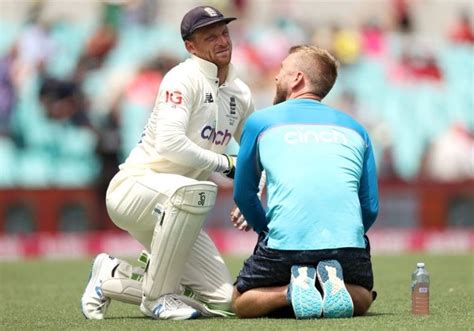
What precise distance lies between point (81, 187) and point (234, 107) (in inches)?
369

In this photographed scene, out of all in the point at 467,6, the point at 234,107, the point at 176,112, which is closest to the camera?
the point at 176,112

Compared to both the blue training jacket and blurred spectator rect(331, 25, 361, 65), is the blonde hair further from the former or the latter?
blurred spectator rect(331, 25, 361, 65)

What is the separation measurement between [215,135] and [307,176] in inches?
35.4

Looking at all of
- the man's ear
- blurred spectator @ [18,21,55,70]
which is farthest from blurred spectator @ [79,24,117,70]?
the man's ear

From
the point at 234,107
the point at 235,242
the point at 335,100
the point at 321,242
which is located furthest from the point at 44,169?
the point at 321,242

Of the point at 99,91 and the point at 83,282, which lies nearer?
the point at 83,282

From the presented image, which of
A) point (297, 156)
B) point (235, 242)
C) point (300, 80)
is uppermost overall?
point (300, 80)

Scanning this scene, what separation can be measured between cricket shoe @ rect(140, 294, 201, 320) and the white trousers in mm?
366

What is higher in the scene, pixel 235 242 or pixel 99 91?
pixel 99 91

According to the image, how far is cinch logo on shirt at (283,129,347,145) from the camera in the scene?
577 cm

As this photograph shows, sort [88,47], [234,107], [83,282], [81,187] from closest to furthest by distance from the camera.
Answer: [234,107]
[83,282]
[81,187]
[88,47]

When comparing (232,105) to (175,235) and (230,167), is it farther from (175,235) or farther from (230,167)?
(175,235)

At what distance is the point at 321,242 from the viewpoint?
5.63 meters

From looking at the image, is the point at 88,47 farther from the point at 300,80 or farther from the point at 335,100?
the point at 300,80
